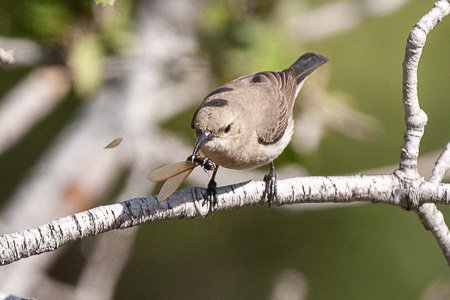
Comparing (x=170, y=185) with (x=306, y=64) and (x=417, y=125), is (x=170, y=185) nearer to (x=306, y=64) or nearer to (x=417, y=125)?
(x=417, y=125)

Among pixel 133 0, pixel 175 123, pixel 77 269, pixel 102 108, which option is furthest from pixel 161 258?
pixel 133 0

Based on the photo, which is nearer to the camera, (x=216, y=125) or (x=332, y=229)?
(x=216, y=125)

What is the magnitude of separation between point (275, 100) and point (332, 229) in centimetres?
294

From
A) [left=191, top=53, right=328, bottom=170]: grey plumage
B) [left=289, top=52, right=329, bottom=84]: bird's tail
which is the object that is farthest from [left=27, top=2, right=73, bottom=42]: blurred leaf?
[left=289, top=52, right=329, bottom=84]: bird's tail

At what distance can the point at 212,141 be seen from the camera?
329 cm

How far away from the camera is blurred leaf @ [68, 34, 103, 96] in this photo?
396cm

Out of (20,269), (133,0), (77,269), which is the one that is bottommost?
(77,269)

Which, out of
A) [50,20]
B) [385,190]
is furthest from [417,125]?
[50,20]

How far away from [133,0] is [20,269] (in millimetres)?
2100

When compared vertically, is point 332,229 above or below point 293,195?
below

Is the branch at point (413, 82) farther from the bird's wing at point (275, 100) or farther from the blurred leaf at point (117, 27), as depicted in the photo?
the blurred leaf at point (117, 27)

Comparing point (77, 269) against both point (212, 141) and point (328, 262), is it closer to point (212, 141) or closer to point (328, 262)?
point (328, 262)

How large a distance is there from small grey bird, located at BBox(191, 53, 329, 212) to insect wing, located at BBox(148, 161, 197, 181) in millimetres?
157

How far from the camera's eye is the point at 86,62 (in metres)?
3.96
